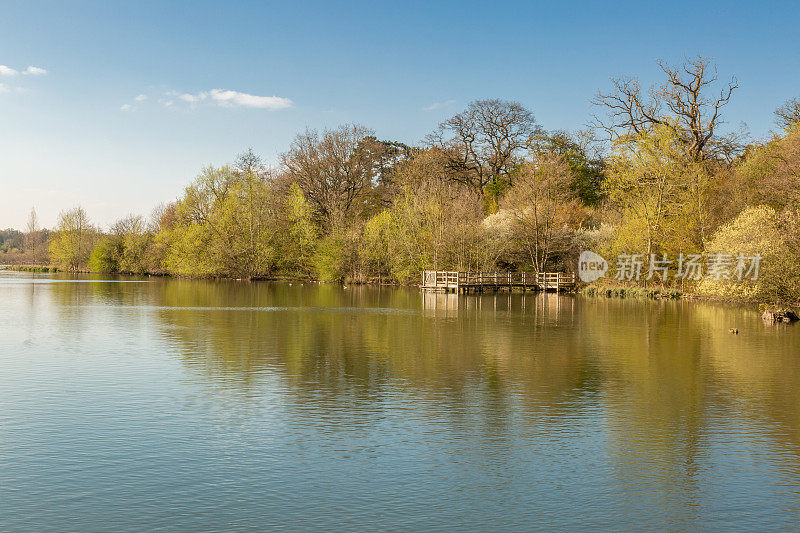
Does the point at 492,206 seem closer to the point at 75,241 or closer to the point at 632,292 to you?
the point at 632,292

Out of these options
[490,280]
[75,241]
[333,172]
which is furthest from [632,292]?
[75,241]

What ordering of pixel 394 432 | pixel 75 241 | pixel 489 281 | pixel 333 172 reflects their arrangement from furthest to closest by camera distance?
pixel 75 241, pixel 333 172, pixel 489 281, pixel 394 432

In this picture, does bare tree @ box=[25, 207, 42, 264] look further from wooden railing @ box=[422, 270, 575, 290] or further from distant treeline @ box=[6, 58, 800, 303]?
wooden railing @ box=[422, 270, 575, 290]

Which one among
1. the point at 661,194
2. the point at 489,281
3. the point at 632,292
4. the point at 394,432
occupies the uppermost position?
the point at 661,194

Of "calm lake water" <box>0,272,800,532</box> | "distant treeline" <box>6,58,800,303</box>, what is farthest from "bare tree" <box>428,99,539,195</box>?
"calm lake water" <box>0,272,800,532</box>

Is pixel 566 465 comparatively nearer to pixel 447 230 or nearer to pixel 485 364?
pixel 485 364

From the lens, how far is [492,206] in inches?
2771

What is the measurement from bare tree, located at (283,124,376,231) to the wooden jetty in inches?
698

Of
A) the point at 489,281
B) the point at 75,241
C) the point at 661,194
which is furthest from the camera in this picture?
the point at 75,241

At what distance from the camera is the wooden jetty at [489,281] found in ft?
184

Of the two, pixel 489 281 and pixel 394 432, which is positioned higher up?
pixel 489 281

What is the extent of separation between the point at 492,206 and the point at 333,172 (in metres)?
18.4

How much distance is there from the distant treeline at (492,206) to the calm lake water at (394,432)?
21360 millimetres

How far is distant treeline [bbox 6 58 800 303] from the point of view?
46.9m
